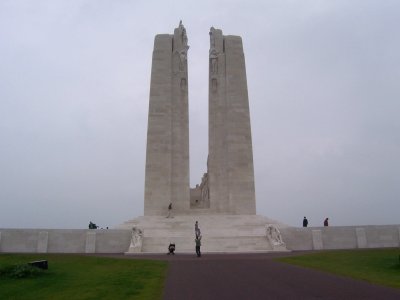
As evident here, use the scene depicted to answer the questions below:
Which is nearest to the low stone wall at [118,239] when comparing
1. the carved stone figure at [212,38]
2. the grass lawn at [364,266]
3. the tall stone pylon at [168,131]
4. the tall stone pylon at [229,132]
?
the grass lawn at [364,266]

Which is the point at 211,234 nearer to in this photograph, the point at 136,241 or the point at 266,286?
the point at 136,241

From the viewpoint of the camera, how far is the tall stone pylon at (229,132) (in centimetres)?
3181

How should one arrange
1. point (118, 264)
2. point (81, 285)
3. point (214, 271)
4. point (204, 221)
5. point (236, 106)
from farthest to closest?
point (236, 106)
point (204, 221)
point (118, 264)
point (214, 271)
point (81, 285)

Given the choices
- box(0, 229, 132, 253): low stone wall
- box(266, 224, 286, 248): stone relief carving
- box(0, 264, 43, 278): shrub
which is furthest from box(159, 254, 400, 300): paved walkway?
box(0, 229, 132, 253): low stone wall

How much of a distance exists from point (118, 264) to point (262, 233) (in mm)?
11756

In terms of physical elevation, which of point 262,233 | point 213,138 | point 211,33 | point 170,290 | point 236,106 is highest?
point 211,33

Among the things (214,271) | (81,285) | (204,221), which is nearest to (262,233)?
(204,221)

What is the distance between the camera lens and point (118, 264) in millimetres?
14305

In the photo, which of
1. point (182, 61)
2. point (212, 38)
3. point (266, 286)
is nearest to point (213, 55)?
point (212, 38)

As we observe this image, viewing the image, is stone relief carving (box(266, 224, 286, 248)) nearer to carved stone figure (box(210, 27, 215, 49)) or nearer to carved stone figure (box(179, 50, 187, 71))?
carved stone figure (box(179, 50, 187, 71))

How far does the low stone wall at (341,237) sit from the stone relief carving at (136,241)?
7812 millimetres

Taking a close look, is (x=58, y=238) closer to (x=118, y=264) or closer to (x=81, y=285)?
(x=118, y=264)

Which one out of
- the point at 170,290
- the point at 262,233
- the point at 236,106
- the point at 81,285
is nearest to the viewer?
the point at 170,290

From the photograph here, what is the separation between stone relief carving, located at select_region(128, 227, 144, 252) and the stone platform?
1.46ft
